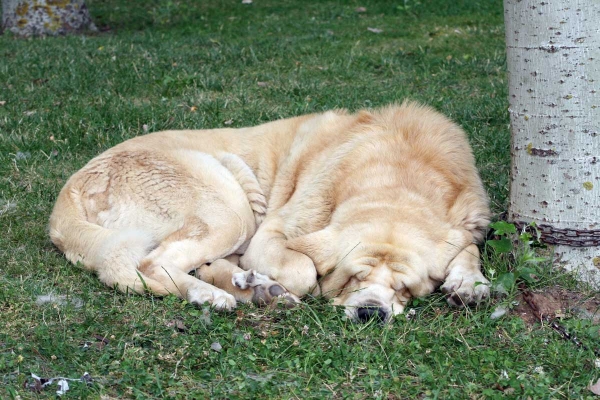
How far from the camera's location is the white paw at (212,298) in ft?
12.5

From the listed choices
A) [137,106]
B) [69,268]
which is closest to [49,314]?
[69,268]

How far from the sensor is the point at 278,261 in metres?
4.16

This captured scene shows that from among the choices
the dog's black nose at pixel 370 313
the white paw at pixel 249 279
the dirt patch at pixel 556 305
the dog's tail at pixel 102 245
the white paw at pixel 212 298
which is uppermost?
the dog's tail at pixel 102 245

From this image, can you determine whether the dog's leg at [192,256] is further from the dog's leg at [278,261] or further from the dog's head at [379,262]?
the dog's head at [379,262]

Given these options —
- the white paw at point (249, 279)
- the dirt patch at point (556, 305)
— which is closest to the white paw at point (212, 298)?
the white paw at point (249, 279)

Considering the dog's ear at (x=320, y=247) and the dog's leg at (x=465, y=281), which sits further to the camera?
the dog's ear at (x=320, y=247)

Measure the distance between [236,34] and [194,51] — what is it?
1.50 metres

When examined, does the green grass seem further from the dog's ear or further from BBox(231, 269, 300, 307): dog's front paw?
the dog's ear

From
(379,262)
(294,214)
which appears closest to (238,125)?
(294,214)

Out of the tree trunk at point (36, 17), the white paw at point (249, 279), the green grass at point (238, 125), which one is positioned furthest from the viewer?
the tree trunk at point (36, 17)

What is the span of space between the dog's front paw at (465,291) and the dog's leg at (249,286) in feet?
2.55

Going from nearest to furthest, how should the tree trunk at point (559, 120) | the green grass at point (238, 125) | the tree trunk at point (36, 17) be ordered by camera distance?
the green grass at point (238, 125), the tree trunk at point (559, 120), the tree trunk at point (36, 17)

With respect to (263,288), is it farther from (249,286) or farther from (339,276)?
(339,276)

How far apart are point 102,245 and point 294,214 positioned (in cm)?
113
